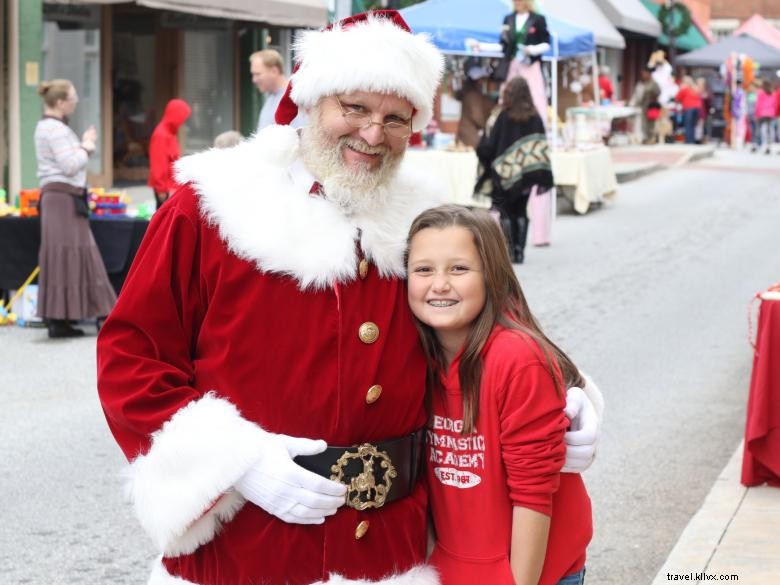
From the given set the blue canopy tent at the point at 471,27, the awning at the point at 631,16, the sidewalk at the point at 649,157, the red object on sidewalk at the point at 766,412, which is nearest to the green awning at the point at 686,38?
the awning at the point at 631,16

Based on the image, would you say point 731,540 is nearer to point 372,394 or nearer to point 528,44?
point 372,394

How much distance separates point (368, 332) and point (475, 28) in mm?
16209

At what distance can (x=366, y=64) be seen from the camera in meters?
2.82

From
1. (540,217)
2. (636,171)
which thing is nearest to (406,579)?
(540,217)

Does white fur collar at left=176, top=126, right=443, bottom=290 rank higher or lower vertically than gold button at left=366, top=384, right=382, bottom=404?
higher

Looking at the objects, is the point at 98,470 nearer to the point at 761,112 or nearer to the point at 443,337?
the point at 443,337

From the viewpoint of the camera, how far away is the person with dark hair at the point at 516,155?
13.2m

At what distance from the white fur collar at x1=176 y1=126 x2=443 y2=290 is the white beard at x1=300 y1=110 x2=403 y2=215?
0.09ft

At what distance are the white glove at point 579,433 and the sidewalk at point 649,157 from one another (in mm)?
21250

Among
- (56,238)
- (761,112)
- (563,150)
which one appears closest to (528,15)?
(563,150)

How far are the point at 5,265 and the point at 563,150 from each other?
32.6 feet

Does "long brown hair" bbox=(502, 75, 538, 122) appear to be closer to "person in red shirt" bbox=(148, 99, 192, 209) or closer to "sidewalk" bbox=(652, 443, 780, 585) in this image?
"person in red shirt" bbox=(148, 99, 192, 209)

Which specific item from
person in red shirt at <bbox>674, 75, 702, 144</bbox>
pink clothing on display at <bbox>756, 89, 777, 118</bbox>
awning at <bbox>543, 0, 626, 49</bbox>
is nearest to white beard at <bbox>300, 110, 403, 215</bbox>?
awning at <bbox>543, 0, 626, 49</bbox>

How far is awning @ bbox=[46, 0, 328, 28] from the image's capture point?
17.3m
